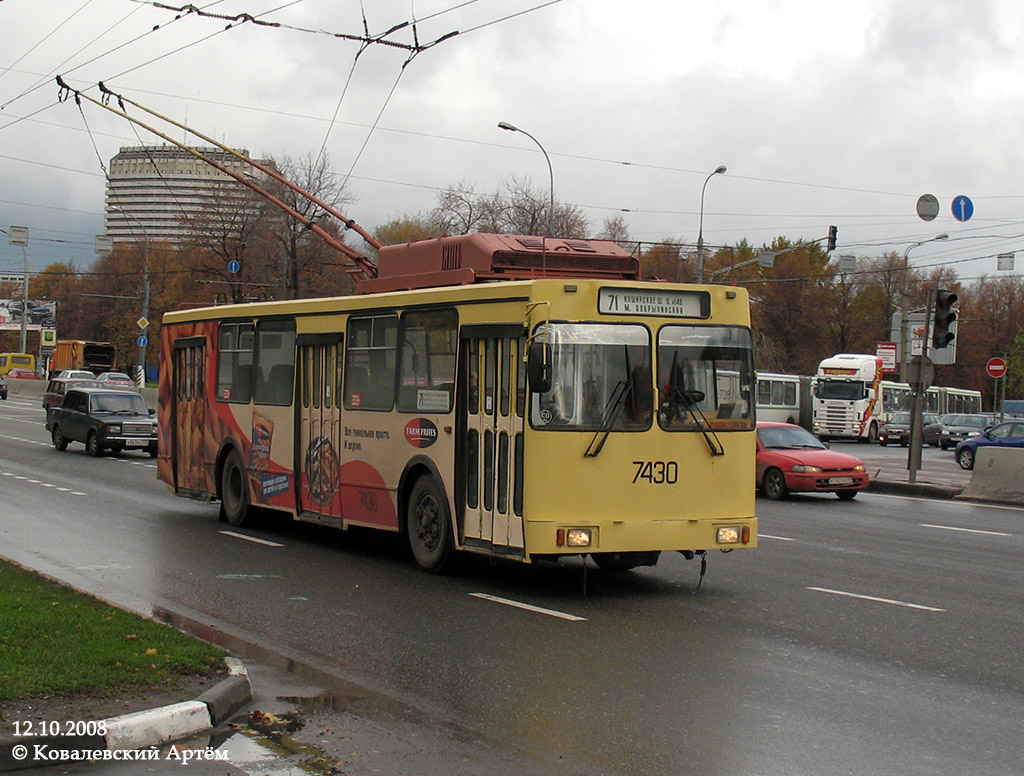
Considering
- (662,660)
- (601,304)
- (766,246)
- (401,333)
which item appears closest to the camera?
(662,660)

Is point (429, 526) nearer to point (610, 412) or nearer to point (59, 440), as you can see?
point (610, 412)

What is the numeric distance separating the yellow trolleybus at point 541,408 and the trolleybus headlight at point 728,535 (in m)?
0.02

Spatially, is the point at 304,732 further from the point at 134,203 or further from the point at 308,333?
the point at 134,203

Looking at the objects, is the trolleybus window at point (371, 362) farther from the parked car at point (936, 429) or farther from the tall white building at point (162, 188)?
the parked car at point (936, 429)

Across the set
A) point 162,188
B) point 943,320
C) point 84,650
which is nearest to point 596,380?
point 84,650

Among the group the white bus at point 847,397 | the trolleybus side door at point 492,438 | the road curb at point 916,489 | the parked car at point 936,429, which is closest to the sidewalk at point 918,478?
the road curb at point 916,489

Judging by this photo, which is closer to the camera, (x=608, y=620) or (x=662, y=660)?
(x=662, y=660)

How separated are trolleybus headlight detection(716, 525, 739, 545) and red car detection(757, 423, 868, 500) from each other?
12434 mm

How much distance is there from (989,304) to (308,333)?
90899 mm

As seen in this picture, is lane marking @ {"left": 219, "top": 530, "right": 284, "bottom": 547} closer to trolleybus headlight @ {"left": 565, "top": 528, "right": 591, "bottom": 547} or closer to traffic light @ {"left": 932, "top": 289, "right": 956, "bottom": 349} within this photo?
trolleybus headlight @ {"left": 565, "top": 528, "right": 591, "bottom": 547}

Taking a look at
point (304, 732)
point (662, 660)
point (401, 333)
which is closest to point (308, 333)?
point (401, 333)

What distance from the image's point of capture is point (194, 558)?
45.5 feet

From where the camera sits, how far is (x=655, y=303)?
452 inches

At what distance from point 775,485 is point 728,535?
42.7ft
